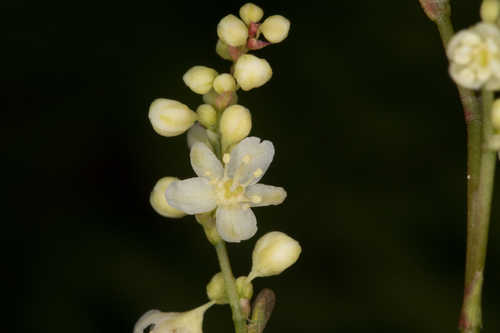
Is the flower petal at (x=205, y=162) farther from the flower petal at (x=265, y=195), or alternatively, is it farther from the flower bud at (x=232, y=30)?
the flower bud at (x=232, y=30)

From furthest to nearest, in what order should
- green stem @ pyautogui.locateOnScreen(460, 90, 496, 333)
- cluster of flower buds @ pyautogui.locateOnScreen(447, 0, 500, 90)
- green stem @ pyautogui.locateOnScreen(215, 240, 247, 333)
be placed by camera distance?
green stem @ pyautogui.locateOnScreen(215, 240, 247, 333) < green stem @ pyautogui.locateOnScreen(460, 90, 496, 333) < cluster of flower buds @ pyautogui.locateOnScreen(447, 0, 500, 90)

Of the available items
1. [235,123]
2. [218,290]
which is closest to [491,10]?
[235,123]

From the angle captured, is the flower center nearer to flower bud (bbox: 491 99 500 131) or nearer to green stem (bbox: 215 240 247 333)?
green stem (bbox: 215 240 247 333)

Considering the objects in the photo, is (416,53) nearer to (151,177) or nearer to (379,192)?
(379,192)

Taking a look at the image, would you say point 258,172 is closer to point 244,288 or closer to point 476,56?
point 244,288

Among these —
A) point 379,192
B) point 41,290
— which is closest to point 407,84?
point 379,192

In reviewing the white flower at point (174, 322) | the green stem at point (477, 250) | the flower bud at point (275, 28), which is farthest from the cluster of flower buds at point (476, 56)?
the white flower at point (174, 322)

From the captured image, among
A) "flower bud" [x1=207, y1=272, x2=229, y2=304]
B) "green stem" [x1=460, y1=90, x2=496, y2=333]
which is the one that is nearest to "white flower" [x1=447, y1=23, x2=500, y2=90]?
"green stem" [x1=460, y1=90, x2=496, y2=333]
